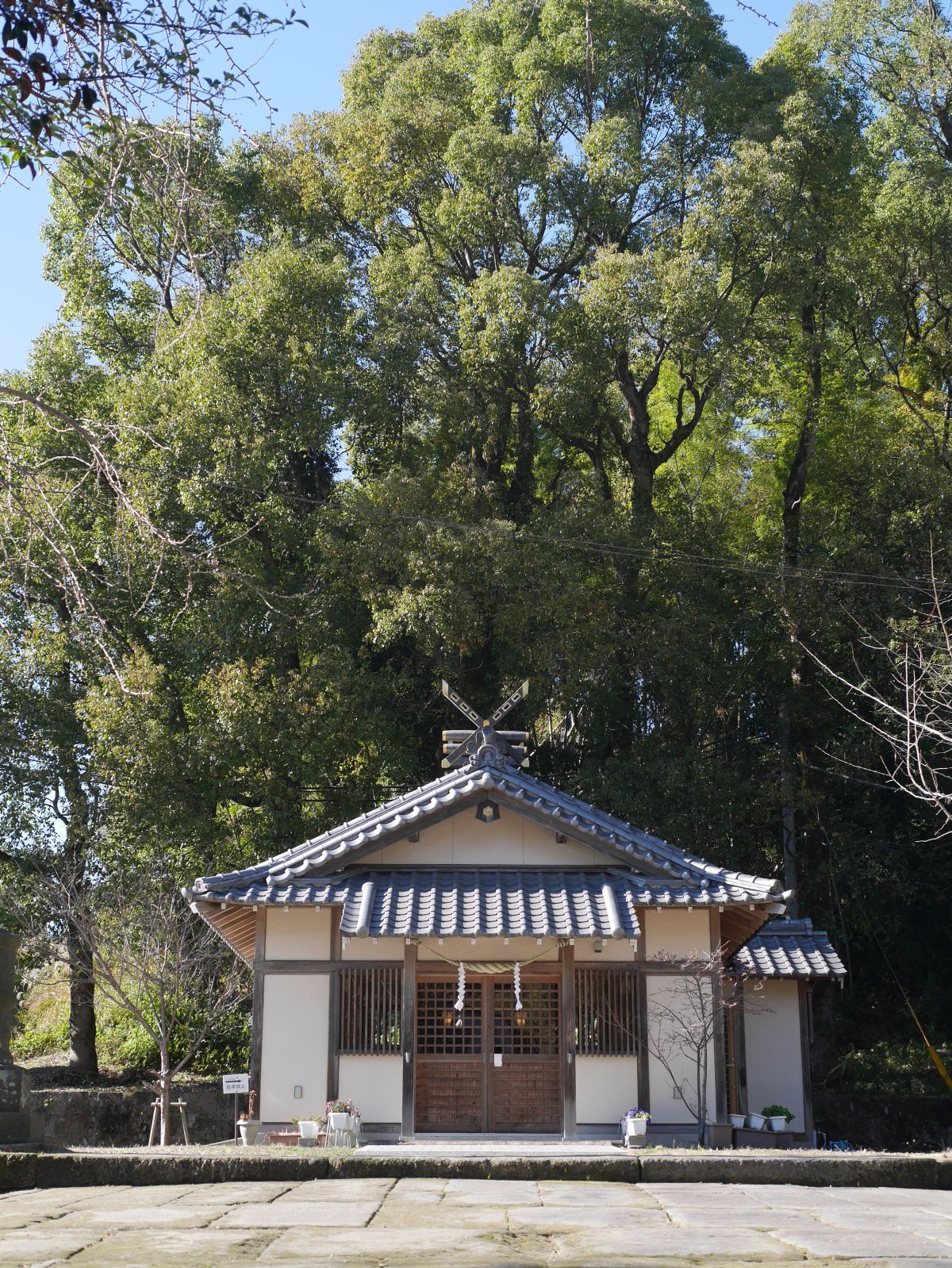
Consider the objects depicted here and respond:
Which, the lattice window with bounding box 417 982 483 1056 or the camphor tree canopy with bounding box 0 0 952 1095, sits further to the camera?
the camphor tree canopy with bounding box 0 0 952 1095

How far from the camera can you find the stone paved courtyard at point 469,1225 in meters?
4.74

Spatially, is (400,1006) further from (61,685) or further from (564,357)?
(564,357)

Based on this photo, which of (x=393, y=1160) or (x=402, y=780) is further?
(x=402, y=780)

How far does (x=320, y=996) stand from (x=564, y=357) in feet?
44.8

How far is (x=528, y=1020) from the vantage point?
1526 cm

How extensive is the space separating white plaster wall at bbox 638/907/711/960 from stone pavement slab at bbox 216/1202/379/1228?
932 cm

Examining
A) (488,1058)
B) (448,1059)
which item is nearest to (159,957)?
(448,1059)

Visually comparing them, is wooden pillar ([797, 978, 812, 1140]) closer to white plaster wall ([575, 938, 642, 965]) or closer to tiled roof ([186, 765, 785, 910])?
tiled roof ([186, 765, 785, 910])

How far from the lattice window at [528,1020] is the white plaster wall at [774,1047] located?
3528mm

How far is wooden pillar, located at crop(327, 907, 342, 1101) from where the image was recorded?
14797mm

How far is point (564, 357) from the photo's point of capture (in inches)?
936

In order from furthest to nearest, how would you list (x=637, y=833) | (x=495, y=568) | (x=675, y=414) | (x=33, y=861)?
(x=675, y=414)
(x=33, y=861)
(x=495, y=568)
(x=637, y=833)

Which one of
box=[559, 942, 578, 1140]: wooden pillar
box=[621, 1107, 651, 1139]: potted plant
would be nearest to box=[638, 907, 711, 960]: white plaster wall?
box=[559, 942, 578, 1140]: wooden pillar

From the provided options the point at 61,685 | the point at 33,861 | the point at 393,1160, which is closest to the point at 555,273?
the point at 61,685
